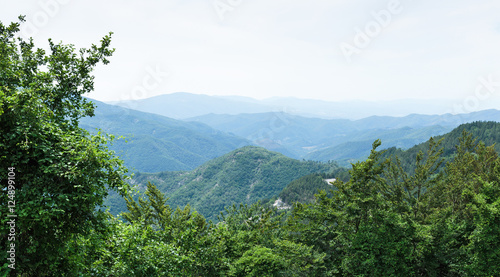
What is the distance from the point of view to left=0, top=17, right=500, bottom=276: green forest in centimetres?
691

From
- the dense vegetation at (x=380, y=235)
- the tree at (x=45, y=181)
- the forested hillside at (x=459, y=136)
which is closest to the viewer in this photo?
the tree at (x=45, y=181)

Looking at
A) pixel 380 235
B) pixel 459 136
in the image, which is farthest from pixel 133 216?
pixel 459 136

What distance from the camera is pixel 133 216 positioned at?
27047 millimetres

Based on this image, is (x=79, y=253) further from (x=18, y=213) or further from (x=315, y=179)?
(x=315, y=179)

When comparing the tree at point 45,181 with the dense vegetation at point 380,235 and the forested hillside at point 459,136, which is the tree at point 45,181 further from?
the forested hillside at point 459,136

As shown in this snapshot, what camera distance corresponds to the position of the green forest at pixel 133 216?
272 inches

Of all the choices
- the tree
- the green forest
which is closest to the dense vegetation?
the green forest

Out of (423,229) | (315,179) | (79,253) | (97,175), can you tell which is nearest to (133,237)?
(79,253)

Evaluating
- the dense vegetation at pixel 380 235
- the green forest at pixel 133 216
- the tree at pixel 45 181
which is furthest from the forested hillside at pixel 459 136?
the tree at pixel 45 181

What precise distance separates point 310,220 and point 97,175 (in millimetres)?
18748

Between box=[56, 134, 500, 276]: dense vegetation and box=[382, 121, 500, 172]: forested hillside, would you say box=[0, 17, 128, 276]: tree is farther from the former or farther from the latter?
box=[382, 121, 500, 172]: forested hillside

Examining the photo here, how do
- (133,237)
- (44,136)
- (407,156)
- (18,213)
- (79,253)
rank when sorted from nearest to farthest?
(18,213) < (44,136) < (79,253) < (133,237) < (407,156)

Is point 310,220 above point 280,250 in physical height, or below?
above

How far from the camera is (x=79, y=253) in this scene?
27.4 ft
